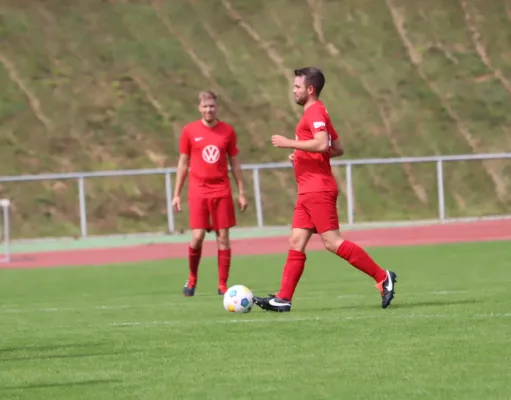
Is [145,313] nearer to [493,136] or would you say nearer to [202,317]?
[202,317]

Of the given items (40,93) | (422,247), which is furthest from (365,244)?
(40,93)

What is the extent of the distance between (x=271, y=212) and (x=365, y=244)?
12.9 m

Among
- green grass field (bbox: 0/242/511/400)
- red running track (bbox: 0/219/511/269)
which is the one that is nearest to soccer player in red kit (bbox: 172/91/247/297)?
green grass field (bbox: 0/242/511/400)

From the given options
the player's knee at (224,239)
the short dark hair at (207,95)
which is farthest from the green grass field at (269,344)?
the short dark hair at (207,95)

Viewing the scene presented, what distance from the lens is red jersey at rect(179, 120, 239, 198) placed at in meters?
15.8

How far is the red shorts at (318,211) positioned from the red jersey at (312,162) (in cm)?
5

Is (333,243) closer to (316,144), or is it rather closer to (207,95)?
(316,144)

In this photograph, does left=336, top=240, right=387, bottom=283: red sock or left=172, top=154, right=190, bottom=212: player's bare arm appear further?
left=172, top=154, right=190, bottom=212: player's bare arm

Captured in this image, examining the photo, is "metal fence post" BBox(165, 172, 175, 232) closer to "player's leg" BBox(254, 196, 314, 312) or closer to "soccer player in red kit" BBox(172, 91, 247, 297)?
"soccer player in red kit" BBox(172, 91, 247, 297)

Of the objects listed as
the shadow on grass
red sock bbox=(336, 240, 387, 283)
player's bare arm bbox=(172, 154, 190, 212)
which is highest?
player's bare arm bbox=(172, 154, 190, 212)

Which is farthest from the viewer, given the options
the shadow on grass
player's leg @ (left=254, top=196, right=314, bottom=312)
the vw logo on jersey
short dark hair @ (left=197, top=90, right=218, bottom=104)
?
the vw logo on jersey

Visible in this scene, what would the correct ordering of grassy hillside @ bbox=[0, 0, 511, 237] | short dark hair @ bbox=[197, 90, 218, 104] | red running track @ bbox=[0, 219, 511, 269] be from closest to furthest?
1. short dark hair @ bbox=[197, 90, 218, 104]
2. red running track @ bbox=[0, 219, 511, 269]
3. grassy hillside @ bbox=[0, 0, 511, 237]

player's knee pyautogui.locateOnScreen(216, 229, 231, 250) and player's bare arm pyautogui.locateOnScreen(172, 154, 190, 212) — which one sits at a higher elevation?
player's bare arm pyautogui.locateOnScreen(172, 154, 190, 212)

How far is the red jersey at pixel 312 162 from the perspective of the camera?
12.3m
